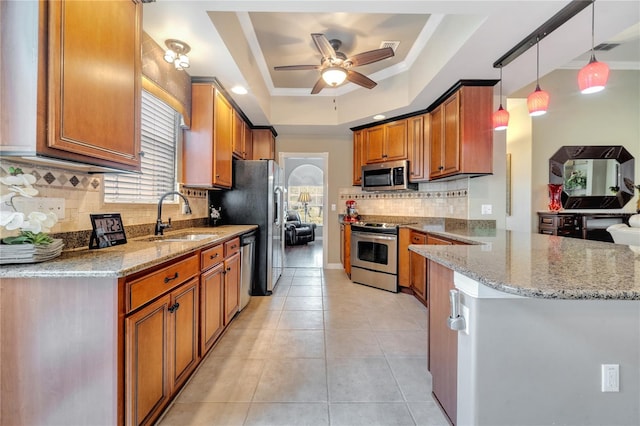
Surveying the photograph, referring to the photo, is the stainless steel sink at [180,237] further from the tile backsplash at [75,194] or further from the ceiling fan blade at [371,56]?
the ceiling fan blade at [371,56]

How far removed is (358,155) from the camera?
171 inches

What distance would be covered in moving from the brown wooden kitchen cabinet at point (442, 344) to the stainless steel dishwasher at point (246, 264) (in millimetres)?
1855

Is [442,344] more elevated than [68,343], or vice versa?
[68,343]

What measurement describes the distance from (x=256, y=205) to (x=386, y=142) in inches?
81.1

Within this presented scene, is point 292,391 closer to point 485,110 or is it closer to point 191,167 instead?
point 191,167

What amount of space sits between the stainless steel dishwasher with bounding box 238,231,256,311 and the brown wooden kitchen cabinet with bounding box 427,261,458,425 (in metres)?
1.86

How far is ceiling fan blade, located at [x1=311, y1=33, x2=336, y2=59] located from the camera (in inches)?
87.3

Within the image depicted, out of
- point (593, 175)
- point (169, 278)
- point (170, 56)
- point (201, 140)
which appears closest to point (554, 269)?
point (169, 278)

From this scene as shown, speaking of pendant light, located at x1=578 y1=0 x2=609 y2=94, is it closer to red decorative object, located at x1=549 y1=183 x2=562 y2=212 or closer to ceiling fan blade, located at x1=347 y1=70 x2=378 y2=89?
ceiling fan blade, located at x1=347 y1=70 x2=378 y2=89

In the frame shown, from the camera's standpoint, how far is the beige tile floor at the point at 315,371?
4.80ft

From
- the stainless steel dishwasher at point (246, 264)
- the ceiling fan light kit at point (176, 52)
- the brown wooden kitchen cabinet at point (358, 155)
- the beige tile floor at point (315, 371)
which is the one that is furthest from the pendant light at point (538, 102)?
the stainless steel dishwasher at point (246, 264)

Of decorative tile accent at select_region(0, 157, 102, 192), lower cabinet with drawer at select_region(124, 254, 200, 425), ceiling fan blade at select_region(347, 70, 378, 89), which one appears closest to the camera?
lower cabinet with drawer at select_region(124, 254, 200, 425)

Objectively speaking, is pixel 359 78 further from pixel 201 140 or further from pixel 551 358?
pixel 551 358

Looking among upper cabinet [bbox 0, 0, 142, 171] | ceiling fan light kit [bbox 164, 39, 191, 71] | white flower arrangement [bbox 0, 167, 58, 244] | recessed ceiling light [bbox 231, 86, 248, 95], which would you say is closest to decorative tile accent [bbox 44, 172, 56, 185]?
white flower arrangement [bbox 0, 167, 58, 244]
